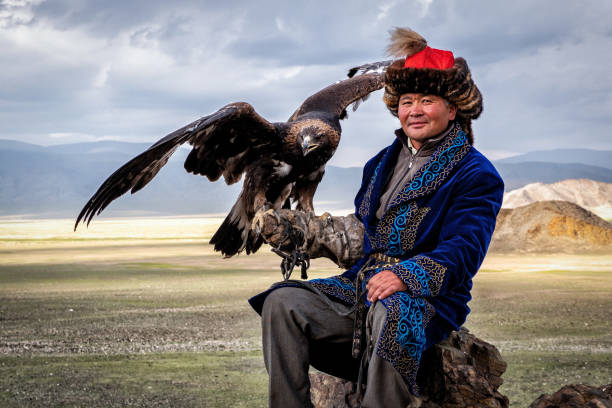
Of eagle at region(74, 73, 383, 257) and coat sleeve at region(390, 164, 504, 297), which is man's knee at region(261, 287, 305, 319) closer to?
coat sleeve at region(390, 164, 504, 297)

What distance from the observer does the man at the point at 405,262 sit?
2.66 metres

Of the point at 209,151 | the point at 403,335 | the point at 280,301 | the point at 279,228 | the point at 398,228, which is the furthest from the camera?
the point at 209,151

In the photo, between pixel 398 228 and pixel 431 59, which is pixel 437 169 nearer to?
pixel 398 228

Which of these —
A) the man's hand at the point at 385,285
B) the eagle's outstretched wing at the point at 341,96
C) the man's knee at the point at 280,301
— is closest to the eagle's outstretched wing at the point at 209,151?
the eagle's outstretched wing at the point at 341,96

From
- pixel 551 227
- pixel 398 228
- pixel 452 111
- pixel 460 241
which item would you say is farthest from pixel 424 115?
pixel 551 227

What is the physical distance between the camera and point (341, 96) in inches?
257

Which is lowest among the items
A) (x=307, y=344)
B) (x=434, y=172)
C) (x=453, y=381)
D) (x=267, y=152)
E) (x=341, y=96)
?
(x=453, y=381)

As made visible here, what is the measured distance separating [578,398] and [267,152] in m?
3.50

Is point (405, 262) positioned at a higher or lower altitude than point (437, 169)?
lower

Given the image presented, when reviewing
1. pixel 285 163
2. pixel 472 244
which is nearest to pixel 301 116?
pixel 285 163

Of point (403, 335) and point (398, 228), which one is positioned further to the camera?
point (398, 228)

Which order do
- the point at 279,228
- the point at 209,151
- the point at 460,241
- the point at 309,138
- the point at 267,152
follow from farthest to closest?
the point at 267,152 < the point at 309,138 < the point at 209,151 < the point at 279,228 < the point at 460,241

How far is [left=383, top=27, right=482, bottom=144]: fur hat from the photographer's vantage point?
2.99 metres

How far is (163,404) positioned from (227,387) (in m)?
0.64
